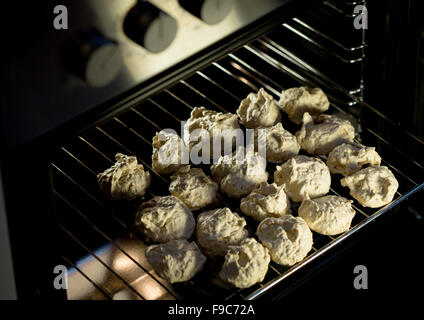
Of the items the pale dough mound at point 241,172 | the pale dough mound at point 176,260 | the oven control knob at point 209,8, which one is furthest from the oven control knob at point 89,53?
the pale dough mound at point 241,172

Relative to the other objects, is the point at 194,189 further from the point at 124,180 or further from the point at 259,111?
the point at 259,111

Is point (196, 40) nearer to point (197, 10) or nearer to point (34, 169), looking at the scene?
point (197, 10)

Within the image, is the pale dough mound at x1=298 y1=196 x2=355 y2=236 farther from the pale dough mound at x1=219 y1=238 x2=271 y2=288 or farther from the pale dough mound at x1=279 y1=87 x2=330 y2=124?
the pale dough mound at x1=279 y1=87 x2=330 y2=124

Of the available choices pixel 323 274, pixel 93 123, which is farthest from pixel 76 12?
pixel 323 274

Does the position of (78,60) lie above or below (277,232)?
above

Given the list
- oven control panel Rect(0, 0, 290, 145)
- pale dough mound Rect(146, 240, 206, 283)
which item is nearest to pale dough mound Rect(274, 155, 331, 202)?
pale dough mound Rect(146, 240, 206, 283)

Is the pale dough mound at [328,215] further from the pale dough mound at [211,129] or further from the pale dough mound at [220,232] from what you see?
the pale dough mound at [211,129]
